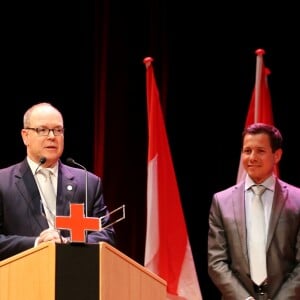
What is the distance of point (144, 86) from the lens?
230 inches

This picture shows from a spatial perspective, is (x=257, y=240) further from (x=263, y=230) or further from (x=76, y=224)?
(x=76, y=224)

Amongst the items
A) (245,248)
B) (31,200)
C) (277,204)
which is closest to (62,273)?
(31,200)

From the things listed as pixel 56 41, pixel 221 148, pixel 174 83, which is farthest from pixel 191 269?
pixel 56 41

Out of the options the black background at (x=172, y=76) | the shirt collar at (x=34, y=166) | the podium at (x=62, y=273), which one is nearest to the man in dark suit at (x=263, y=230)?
the shirt collar at (x=34, y=166)

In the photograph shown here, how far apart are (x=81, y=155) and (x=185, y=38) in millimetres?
1185

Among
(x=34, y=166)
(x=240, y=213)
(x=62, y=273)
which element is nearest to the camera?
(x=62, y=273)

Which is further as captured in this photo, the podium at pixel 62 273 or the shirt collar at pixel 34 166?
the shirt collar at pixel 34 166

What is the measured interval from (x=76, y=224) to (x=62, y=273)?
0.65 feet

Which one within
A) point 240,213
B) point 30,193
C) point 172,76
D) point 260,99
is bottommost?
point 240,213

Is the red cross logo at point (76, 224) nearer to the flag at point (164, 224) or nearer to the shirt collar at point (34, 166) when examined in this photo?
the shirt collar at point (34, 166)

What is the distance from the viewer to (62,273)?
9.25 ft

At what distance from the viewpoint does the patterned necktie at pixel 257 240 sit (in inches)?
156

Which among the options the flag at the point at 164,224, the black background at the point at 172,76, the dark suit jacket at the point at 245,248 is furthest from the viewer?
the black background at the point at 172,76

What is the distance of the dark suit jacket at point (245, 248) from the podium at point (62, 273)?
3.89 feet
